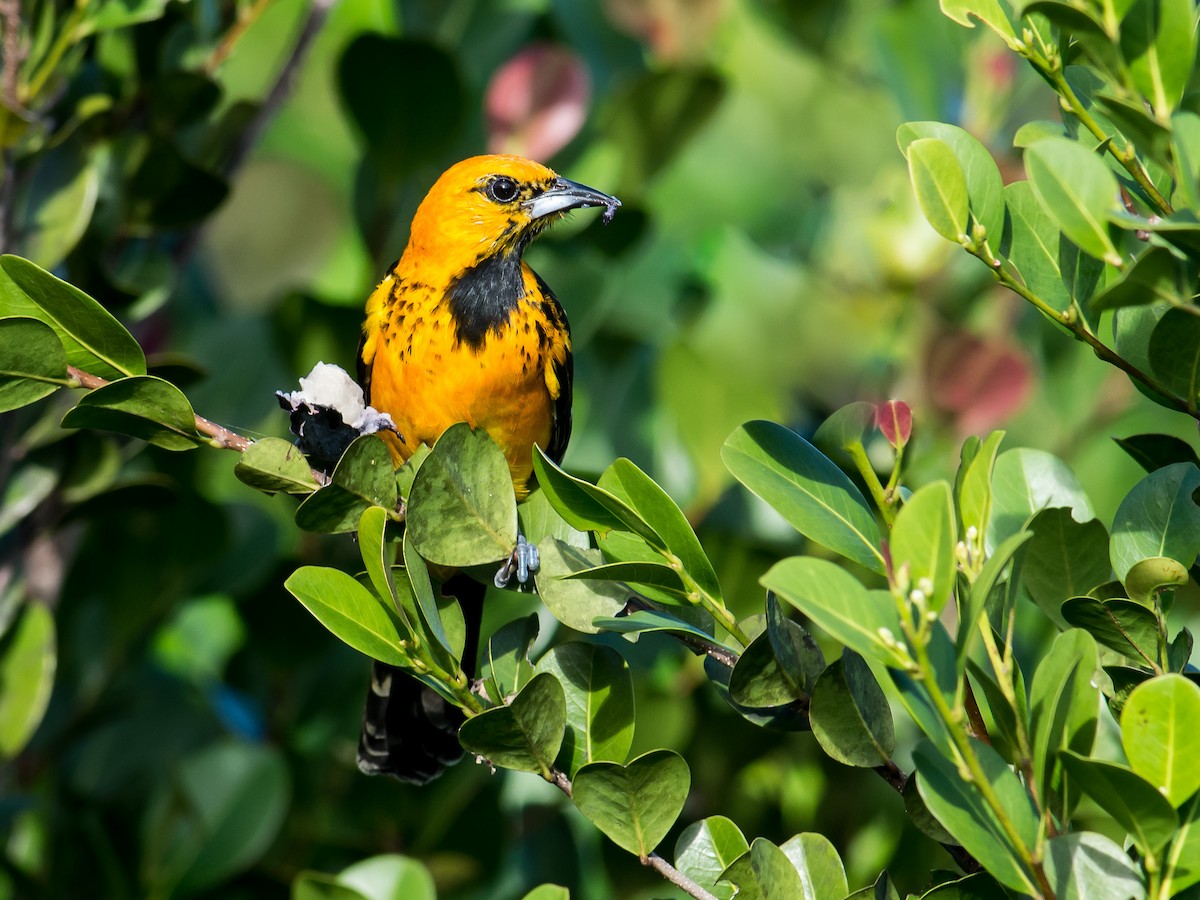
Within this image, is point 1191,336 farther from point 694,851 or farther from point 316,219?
point 316,219

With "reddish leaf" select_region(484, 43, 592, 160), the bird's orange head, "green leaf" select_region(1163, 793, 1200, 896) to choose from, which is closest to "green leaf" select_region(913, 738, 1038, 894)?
"green leaf" select_region(1163, 793, 1200, 896)

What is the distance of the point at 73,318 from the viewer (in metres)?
1.83

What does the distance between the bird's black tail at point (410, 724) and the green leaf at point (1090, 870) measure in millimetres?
1718

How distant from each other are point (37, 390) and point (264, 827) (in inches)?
61.2

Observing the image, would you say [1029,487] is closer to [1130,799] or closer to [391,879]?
[1130,799]

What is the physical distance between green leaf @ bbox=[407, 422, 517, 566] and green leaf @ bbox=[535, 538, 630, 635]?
8cm

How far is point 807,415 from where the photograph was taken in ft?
11.7

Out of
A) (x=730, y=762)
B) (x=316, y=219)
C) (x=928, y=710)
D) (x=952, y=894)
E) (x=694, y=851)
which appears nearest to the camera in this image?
(x=928, y=710)

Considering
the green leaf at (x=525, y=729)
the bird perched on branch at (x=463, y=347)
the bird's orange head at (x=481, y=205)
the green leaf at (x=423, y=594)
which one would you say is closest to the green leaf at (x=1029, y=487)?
the green leaf at (x=525, y=729)

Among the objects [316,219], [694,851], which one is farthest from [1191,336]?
[316,219]

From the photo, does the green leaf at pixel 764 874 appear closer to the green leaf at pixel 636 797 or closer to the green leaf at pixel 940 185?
the green leaf at pixel 636 797

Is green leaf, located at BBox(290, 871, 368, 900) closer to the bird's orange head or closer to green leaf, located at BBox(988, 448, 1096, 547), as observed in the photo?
green leaf, located at BBox(988, 448, 1096, 547)

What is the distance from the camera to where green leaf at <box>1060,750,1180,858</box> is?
1317 mm

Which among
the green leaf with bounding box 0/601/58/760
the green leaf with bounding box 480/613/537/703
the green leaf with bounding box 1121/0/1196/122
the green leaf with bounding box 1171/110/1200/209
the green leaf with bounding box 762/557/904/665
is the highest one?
the green leaf with bounding box 1121/0/1196/122
